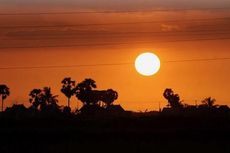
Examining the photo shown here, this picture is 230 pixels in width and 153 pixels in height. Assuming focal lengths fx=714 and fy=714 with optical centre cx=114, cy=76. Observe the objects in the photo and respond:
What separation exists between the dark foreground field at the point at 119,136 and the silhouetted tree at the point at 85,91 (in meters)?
46.4

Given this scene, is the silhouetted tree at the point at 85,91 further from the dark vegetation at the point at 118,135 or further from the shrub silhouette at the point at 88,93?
the dark vegetation at the point at 118,135

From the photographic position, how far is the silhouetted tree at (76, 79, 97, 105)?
111m

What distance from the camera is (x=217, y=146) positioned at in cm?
4406

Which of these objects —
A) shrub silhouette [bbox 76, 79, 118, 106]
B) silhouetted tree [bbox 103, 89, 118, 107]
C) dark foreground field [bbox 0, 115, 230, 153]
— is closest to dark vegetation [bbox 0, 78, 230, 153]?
dark foreground field [bbox 0, 115, 230, 153]

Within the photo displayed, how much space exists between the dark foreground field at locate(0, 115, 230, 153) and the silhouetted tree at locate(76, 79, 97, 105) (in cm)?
4639

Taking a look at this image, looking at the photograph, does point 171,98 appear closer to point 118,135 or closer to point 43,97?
point 43,97

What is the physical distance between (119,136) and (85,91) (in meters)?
61.6

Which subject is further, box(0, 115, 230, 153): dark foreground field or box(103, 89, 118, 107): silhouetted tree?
box(103, 89, 118, 107): silhouetted tree

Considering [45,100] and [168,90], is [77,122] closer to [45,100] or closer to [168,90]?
[45,100]

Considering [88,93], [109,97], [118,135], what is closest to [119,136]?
[118,135]

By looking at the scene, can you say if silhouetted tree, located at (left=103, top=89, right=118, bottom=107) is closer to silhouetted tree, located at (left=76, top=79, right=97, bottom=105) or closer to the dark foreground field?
silhouetted tree, located at (left=76, top=79, right=97, bottom=105)

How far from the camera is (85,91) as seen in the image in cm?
11138

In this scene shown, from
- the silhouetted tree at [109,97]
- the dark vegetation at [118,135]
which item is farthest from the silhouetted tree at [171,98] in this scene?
the dark vegetation at [118,135]

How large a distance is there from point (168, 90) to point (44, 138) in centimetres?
8682
